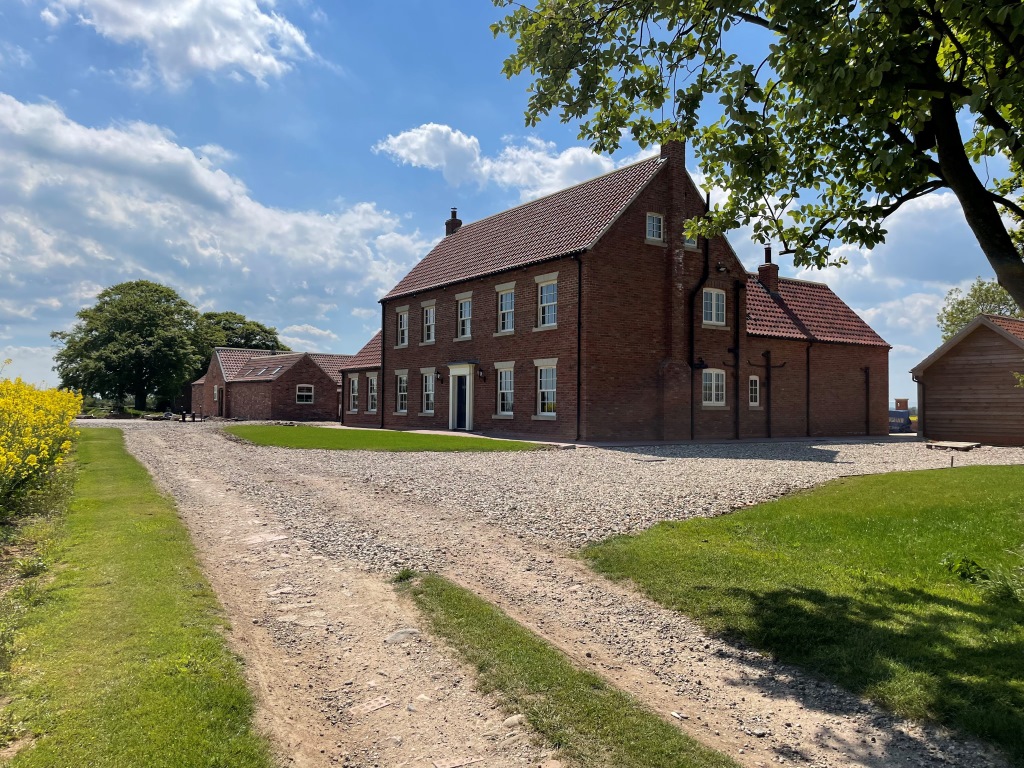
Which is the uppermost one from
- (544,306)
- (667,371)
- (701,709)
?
(544,306)

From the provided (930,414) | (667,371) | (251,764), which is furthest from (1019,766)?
(930,414)

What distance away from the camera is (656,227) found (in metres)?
27.1

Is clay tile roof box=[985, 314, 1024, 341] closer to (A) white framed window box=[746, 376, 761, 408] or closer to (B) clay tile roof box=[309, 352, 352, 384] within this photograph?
(A) white framed window box=[746, 376, 761, 408]

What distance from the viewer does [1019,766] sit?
3709mm

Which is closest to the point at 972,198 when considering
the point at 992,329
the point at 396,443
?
the point at 396,443

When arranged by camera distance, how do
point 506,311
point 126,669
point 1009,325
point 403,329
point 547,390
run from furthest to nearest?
1. point 403,329
2. point 506,311
3. point 1009,325
4. point 547,390
5. point 126,669

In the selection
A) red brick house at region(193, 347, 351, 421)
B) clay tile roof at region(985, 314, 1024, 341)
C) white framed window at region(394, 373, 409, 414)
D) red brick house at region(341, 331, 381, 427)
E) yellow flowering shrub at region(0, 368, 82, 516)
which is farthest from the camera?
red brick house at region(193, 347, 351, 421)

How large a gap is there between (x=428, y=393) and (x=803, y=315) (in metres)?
19.6

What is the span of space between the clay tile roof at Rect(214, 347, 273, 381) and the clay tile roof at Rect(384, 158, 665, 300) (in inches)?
1132

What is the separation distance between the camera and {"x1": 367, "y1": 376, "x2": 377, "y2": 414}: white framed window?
39.5 m

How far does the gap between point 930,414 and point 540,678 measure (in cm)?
3152

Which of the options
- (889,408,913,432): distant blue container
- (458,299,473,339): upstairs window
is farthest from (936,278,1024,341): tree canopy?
(458,299,473,339): upstairs window

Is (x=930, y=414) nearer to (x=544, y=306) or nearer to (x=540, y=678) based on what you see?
(x=544, y=306)

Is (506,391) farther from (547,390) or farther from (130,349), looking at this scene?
(130,349)
